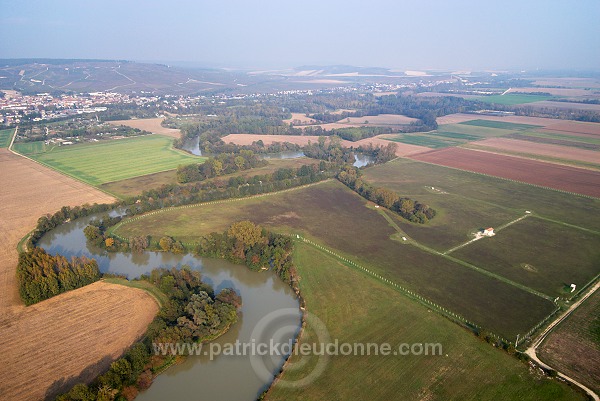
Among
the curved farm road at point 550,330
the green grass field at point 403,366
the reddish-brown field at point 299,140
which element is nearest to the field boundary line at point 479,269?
the curved farm road at point 550,330

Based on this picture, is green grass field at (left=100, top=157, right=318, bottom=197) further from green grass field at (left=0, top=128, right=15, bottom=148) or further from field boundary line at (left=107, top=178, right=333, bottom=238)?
green grass field at (left=0, top=128, right=15, bottom=148)

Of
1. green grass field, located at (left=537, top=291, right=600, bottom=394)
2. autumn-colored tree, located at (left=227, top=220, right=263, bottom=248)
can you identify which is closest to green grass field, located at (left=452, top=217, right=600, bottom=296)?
green grass field, located at (left=537, top=291, right=600, bottom=394)

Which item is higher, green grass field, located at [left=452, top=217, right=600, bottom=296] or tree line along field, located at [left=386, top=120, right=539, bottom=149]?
tree line along field, located at [left=386, top=120, right=539, bottom=149]

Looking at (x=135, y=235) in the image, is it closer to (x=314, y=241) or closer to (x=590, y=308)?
(x=314, y=241)

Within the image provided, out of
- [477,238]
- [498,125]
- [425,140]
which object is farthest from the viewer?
[498,125]

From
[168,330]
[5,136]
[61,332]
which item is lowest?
[61,332]

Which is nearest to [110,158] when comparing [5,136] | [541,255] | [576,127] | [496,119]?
[5,136]

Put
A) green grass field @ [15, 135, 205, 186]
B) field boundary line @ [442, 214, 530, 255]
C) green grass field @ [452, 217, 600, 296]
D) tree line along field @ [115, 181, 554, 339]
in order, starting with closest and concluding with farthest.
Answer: tree line along field @ [115, 181, 554, 339]
green grass field @ [452, 217, 600, 296]
field boundary line @ [442, 214, 530, 255]
green grass field @ [15, 135, 205, 186]

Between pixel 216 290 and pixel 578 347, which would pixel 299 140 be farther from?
pixel 578 347
